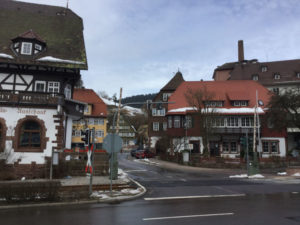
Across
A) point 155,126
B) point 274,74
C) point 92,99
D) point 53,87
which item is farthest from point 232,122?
point 53,87

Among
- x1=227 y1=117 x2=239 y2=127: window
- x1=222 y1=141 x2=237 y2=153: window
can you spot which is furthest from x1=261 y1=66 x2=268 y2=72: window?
x1=222 y1=141 x2=237 y2=153: window

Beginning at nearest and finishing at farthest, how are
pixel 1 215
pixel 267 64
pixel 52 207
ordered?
pixel 1 215
pixel 52 207
pixel 267 64

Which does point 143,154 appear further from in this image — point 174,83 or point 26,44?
point 26,44

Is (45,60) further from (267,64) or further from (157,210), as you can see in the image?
(267,64)

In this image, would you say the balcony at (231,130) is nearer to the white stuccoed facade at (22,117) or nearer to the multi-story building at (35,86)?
the multi-story building at (35,86)

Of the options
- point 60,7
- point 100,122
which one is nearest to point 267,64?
point 100,122

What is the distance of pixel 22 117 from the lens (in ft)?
56.6

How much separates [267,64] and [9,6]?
5289 centimetres

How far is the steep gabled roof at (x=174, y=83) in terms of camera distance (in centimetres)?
5103

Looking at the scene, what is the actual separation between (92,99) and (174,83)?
17.6 m

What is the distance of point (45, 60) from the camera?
1861 cm

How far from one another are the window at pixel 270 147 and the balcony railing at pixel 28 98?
32.9 metres

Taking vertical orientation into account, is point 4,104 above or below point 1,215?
above

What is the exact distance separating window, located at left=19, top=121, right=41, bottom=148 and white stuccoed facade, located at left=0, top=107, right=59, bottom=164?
1.86 ft
